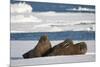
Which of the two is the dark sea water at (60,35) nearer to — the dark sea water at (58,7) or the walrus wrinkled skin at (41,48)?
the walrus wrinkled skin at (41,48)

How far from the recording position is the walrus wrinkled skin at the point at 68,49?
2.14 m

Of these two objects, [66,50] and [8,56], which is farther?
[66,50]

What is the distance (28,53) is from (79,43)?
0.56m

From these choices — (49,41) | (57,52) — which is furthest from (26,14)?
(57,52)

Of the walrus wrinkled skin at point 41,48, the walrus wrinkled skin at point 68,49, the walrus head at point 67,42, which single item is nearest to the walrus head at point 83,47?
the walrus wrinkled skin at point 68,49

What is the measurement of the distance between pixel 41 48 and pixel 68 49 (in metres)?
0.29

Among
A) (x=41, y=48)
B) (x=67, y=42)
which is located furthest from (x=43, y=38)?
(x=67, y=42)

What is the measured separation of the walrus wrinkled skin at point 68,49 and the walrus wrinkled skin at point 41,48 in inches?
2.6

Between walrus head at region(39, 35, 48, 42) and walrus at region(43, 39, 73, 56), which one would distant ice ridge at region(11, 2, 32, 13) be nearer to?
walrus head at region(39, 35, 48, 42)

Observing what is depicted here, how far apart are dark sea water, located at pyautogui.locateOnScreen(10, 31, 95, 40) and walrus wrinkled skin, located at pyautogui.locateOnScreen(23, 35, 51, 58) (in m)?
0.05

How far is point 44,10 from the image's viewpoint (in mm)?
2100

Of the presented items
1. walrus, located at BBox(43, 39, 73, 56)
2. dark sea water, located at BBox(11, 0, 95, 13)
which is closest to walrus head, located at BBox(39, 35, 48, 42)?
walrus, located at BBox(43, 39, 73, 56)

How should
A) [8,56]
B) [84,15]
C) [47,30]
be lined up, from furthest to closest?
[84,15], [47,30], [8,56]
